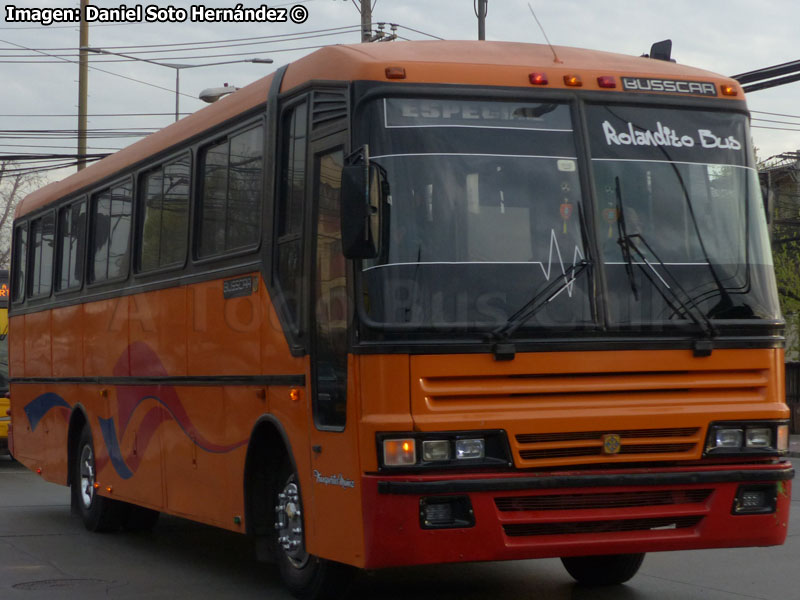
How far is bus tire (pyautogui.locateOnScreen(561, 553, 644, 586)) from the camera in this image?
9.02m

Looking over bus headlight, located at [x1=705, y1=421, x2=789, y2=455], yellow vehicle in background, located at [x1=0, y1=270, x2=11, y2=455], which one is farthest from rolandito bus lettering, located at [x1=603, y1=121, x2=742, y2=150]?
yellow vehicle in background, located at [x1=0, y1=270, x2=11, y2=455]

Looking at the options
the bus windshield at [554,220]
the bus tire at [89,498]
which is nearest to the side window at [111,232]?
the bus tire at [89,498]

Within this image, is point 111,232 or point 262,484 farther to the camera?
point 111,232

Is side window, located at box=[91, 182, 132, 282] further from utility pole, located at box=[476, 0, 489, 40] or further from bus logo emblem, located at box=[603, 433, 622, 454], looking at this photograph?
utility pole, located at box=[476, 0, 489, 40]

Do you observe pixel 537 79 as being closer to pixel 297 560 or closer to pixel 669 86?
A: pixel 669 86

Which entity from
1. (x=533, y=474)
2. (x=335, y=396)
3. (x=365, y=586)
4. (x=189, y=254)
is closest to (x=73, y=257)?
(x=189, y=254)

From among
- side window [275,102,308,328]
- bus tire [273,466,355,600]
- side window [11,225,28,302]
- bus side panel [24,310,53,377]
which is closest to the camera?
bus tire [273,466,355,600]

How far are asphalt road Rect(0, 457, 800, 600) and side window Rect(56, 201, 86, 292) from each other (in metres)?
2.65

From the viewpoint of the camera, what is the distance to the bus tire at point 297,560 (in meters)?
8.06

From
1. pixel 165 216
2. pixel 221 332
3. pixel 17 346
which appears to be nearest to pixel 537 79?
pixel 221 332

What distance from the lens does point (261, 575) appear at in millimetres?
9773

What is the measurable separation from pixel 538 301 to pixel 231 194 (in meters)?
2.96

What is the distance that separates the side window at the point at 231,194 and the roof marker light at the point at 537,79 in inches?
79.1

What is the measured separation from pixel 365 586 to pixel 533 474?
2.39 m
